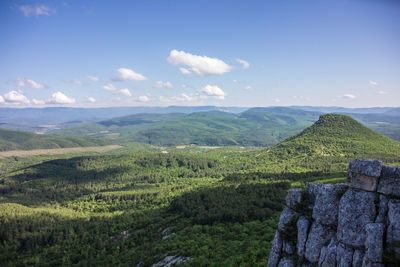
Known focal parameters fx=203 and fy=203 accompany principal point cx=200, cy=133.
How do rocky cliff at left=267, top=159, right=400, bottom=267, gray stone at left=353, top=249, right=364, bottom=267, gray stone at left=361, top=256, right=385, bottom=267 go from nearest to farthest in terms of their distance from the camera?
gray stone at left=361, top=256, right=385, bottom=267, rocky cliff at left=267, top=159, right=400, bottom=267, gray stone at left=353, top=249, right=364, bottom=267

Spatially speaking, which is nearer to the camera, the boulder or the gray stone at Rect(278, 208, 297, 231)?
the boulder

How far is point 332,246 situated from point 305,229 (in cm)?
264

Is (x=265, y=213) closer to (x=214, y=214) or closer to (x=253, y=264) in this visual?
(x=214, y=214)

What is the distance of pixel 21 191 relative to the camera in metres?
173

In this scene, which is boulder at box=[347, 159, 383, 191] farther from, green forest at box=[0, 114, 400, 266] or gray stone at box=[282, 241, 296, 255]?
green forest at box=[0, 114, 400, 266]

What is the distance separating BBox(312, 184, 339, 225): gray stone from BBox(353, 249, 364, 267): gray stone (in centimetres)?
271

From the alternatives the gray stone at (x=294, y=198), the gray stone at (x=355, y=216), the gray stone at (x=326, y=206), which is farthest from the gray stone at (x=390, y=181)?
the gray stone at (x=294, y=198)

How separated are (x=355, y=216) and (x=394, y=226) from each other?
249 cm

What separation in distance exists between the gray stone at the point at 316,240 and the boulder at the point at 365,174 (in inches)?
196

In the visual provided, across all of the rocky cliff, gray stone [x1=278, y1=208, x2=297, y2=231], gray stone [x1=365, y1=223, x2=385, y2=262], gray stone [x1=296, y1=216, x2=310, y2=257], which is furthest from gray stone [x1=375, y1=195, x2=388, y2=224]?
gray stone [x1=278, y1=208, x2=297, y2=231]

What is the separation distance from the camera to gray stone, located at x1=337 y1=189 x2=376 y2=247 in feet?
55.5

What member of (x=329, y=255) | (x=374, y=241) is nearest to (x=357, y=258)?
(x=329, y=255)

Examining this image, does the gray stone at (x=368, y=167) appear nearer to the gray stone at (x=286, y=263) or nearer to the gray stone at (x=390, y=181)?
the gray stone at (x=390, y=181)

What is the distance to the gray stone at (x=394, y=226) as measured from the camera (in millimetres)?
15039
